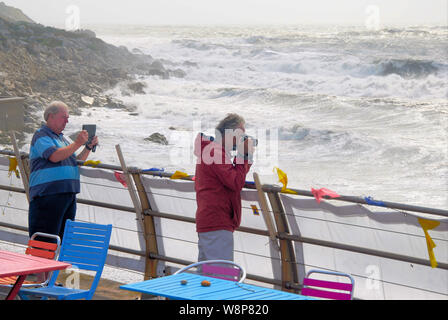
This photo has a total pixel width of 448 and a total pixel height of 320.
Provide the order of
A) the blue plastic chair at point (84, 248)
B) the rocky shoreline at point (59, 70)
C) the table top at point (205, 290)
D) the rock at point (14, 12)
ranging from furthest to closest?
the rock at point (14, 12)
the rocky shoreline at point (59, 70)
the blue plastic chair at point (84, 248)
the table top at point (205, 290)

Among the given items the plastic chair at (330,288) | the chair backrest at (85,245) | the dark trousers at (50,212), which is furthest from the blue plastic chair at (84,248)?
the plastic chair at (330,288)

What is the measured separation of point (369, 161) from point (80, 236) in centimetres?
1948

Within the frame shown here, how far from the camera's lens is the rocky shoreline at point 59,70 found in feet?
97.4

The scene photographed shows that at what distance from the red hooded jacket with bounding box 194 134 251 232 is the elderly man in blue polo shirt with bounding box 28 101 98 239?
1.12 metres

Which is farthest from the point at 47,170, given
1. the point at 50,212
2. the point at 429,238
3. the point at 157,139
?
the point at 157,139

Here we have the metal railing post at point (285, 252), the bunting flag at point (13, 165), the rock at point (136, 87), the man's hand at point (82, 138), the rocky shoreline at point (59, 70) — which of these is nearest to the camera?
the metal railing post at point (285, 252)

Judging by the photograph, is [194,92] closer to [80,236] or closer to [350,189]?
[350,189]

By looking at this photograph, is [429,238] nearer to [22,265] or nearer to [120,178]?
[22,265]

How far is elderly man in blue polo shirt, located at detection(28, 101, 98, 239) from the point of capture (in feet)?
16.9

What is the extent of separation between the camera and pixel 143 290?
10.7 ft

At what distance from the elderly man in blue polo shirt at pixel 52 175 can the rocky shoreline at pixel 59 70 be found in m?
17.2

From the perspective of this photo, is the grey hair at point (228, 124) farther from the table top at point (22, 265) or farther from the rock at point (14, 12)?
the rock at point (14, 12)

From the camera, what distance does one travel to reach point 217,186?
14.8 feet
